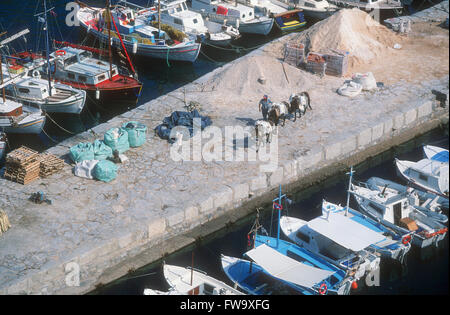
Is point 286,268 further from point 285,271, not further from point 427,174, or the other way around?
point 427,174

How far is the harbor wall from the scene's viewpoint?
77.6 feet

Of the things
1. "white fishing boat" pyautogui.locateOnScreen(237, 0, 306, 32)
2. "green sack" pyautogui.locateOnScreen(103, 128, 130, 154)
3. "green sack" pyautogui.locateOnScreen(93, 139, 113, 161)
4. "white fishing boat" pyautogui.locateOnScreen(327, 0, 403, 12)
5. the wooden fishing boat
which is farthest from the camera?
"white fishing boat" pyautogui.locateOnScreen(327, 0, 403, 12)

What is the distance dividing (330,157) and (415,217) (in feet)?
19.0

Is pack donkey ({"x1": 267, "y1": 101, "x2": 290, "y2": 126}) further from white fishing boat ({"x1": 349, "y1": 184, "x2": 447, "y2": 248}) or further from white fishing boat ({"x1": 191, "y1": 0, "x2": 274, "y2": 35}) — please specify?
white fishing boat ({"x1": 191, "y1": 0, "x2": 274, "y2": 35})

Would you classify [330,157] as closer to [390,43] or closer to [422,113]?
[422,113]

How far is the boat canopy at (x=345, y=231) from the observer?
2409 centimetres

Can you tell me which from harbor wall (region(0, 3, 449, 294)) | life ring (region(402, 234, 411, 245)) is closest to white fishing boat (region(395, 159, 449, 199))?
harbor wall (region(0, 3, 449, 294))

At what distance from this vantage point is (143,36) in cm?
4425

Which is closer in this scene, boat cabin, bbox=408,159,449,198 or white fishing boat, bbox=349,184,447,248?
white fishing boat, bbox=349,184,447,248

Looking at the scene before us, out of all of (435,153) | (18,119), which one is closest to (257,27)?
(18,119)

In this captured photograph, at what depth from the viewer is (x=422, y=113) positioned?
1362 inches

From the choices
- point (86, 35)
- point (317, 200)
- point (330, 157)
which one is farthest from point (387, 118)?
point (86, 35)

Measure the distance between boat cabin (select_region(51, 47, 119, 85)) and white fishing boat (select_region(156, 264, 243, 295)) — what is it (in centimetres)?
1837

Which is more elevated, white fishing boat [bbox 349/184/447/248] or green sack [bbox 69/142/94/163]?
green sack [bbox 69/142/94/163]
